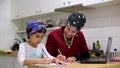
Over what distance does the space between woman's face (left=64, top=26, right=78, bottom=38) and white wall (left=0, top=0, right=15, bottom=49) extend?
8.80 feet

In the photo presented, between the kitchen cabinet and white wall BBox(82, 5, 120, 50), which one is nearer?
white wall BBox(82, 5, 120, 50)

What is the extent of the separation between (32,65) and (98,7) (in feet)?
6.03

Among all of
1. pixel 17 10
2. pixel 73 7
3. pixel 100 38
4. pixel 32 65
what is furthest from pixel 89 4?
pixel 17 10

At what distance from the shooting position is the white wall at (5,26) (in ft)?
15.0

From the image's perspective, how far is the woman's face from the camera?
6.74 feet

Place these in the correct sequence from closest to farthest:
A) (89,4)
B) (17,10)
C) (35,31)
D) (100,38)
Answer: (35,31), (89,4), (100,38), (17,10)

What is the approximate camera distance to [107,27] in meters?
2.98

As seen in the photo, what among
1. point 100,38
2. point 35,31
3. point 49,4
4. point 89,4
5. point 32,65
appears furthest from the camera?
point 49,4

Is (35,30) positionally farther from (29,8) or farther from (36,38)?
(29,8)

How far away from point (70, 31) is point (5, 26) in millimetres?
2796

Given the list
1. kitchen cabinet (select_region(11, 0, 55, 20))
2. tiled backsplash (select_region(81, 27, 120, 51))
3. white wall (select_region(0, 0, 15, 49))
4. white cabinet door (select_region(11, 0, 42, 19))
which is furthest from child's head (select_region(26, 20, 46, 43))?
white wall (select_region(0, 0, 15, 49))

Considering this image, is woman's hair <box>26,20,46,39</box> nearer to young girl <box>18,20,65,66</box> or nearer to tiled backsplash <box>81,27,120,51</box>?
young girl <box>18,20,65,66</box>

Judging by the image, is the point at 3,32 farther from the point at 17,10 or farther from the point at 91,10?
the point at 91,10

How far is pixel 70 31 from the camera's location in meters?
2.10
